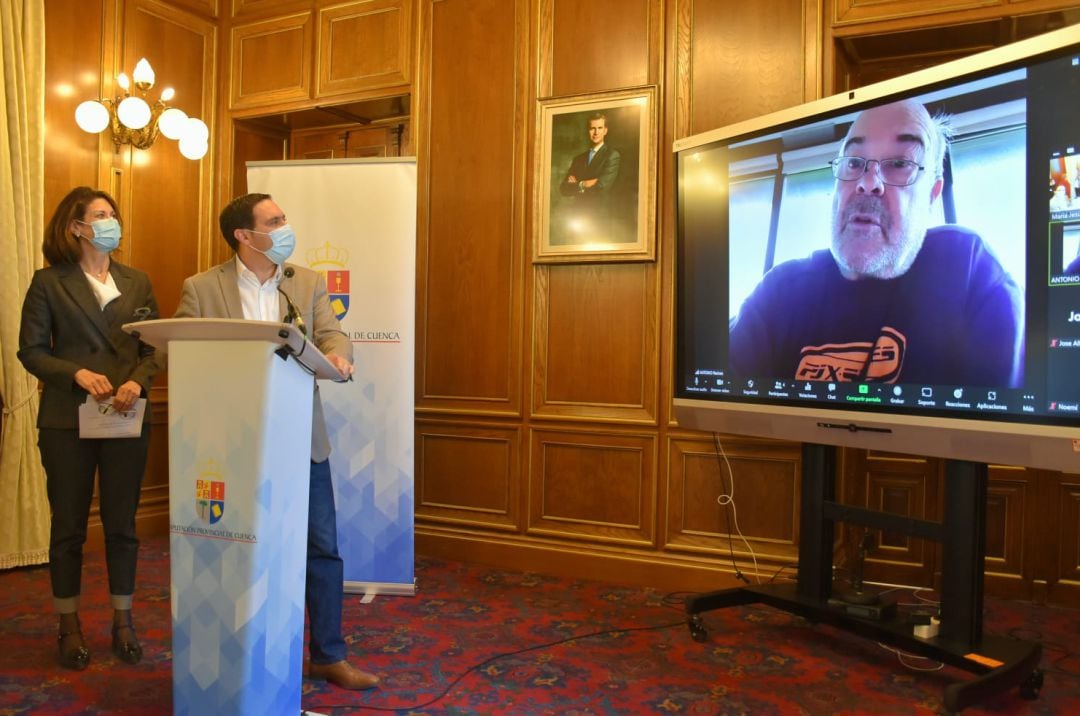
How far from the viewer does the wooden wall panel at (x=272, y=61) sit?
5.27 meters

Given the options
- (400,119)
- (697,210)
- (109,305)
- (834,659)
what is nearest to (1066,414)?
(834,659)

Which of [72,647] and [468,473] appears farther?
[468,473]

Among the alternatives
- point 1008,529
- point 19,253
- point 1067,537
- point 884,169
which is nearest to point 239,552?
point 884,169

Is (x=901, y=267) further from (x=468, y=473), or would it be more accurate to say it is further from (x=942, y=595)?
(x=468, y=473)

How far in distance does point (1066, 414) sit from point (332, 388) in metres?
2.97

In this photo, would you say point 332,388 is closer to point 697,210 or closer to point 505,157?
point 505,157

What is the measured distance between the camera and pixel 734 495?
4.09 meters

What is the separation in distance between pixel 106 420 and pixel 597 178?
255 cm

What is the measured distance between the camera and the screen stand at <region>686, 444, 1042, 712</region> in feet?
9.00

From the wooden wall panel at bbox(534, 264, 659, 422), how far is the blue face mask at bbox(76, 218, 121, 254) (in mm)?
2093

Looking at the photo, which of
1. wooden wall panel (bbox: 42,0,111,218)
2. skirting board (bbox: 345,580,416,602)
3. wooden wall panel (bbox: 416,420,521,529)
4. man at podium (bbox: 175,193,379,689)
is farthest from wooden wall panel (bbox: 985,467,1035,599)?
wooden wall panel (bbox: 42,0,111,218)

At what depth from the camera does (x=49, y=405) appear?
3.00 metres

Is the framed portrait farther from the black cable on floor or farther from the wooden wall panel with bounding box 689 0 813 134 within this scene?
the black cable on floor

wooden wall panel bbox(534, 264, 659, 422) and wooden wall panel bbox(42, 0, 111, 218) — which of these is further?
wooden wall panel bbox(42, 0, 111, 218)
